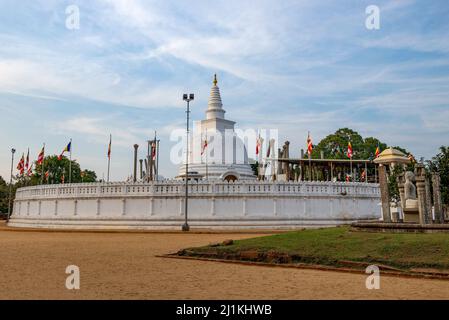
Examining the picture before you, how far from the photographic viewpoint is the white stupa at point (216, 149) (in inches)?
2242

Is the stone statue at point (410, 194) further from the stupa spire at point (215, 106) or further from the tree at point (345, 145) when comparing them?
the tree at point (345, 145)

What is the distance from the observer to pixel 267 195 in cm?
3741

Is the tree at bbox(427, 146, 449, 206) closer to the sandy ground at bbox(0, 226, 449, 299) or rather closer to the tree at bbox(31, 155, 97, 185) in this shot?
the sandy ground at bbox(0, 226, 449, 299)

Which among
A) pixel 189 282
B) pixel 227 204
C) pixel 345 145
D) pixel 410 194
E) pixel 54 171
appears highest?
pixel 345 145

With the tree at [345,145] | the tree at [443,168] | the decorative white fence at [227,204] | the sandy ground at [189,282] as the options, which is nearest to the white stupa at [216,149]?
the decorative white fence at [227,204]

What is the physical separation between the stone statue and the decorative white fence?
643 inches

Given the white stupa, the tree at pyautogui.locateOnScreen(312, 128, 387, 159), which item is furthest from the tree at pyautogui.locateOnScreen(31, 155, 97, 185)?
the tree at pyautogui.locateOnScreen(312, 128, 387, 159)

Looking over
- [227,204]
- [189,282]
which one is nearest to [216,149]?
[227,204]

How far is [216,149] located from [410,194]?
4007cm

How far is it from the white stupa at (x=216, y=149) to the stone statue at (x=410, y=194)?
32.7 m

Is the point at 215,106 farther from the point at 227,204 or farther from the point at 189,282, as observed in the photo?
the point at 189,282

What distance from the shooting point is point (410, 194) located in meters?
21.3

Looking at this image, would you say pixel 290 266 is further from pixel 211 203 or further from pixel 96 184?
pixel 96 184
